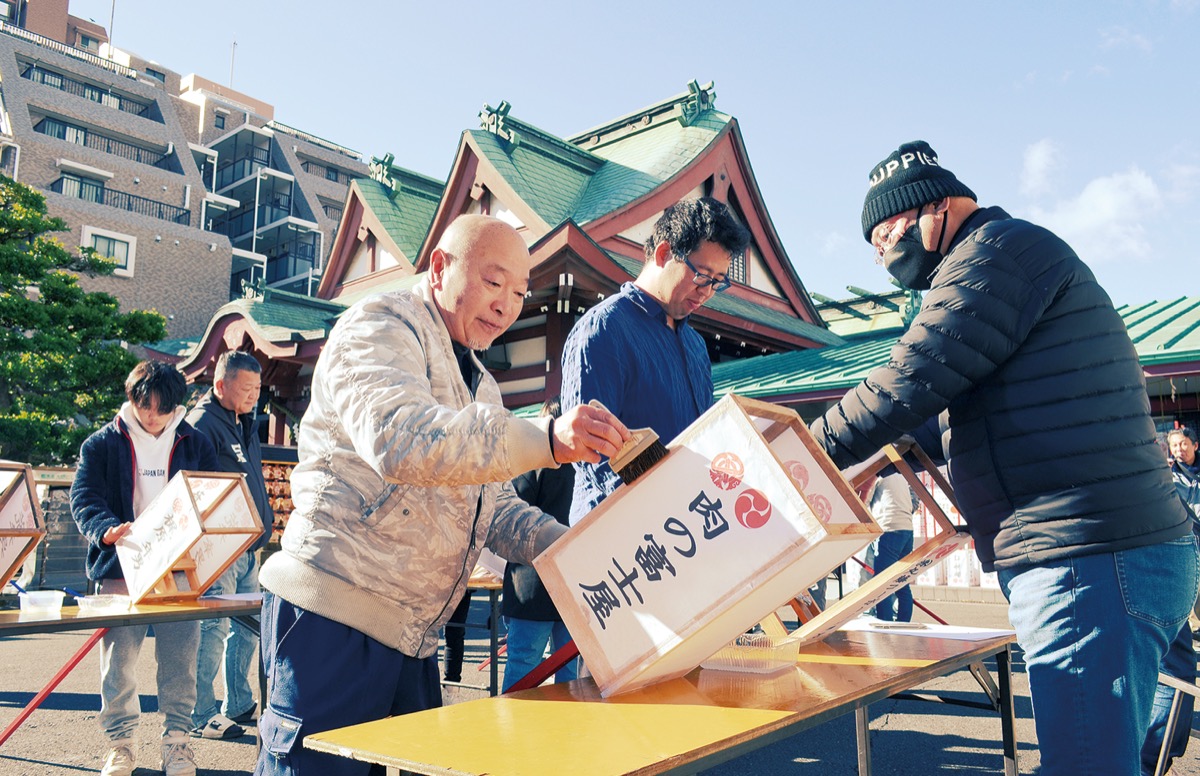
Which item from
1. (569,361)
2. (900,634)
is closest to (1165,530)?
(900,634)

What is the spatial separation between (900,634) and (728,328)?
9512 mm

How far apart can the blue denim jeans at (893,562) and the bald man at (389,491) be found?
17.9 feet

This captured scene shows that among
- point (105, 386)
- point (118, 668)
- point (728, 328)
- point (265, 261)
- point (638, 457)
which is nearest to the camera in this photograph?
point (638, 457)

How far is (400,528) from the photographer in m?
1.65

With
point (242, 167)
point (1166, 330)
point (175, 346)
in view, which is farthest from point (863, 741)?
point (242, 167)

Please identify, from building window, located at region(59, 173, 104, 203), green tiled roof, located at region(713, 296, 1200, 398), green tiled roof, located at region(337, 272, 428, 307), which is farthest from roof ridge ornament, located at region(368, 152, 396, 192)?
building window, located at region(59, 173, 104, 203)

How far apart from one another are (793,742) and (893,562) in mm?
2410

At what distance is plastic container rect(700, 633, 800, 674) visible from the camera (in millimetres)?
1853

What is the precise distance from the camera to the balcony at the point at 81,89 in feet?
131

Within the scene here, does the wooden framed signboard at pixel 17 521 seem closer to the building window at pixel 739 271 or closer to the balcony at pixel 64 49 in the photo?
the building window at pixel 739 271

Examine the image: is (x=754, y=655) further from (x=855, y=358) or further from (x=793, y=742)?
(x=855, y=358)

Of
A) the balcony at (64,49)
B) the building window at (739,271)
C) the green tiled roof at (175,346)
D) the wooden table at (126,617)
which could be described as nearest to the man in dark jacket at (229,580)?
the wooden table at (126,617)

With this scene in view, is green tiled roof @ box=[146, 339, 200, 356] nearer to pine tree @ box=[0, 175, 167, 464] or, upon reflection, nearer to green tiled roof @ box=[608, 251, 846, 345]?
pine tree @ box=[0, 175, 167, 464]

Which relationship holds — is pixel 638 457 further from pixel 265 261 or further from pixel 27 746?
pixel 265 261
